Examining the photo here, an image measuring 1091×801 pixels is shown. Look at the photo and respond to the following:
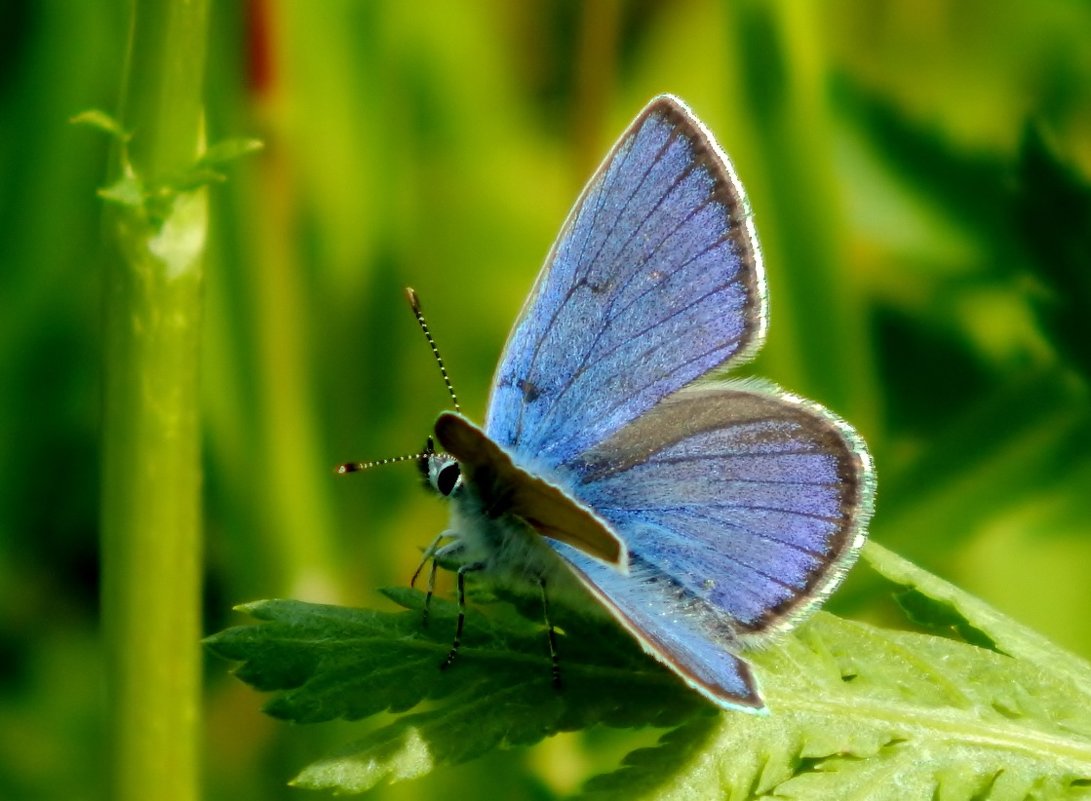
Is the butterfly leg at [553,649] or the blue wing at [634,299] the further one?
the blue wing at [634,299]

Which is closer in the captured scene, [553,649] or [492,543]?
[553,649]

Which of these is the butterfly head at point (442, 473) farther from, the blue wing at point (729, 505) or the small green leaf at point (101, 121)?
the small green leaf at point (101, 121)

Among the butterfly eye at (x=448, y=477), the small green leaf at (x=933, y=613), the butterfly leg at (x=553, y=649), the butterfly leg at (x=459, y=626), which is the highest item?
the butterfly eye at (x=448, y=477)

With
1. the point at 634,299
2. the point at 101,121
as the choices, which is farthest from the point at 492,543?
the point at 101,121

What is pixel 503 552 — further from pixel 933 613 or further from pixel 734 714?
pixel 933 613

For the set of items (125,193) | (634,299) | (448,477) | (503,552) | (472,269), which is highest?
(472,269)

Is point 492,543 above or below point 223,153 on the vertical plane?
below

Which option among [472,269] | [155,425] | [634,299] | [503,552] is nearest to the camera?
[155,425]

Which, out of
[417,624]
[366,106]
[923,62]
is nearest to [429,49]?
[366,106]

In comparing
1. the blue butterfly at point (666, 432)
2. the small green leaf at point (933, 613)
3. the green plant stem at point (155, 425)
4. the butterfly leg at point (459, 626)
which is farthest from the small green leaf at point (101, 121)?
the small green leaf at point (933, 613)
